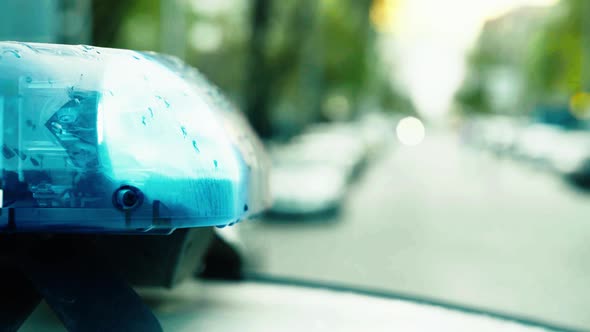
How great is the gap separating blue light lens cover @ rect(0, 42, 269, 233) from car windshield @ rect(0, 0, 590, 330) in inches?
0.7

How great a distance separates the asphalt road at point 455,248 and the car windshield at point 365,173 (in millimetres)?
40

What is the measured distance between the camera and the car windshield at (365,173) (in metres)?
7.96

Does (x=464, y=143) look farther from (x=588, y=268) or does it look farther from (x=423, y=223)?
(x=588, y=268)

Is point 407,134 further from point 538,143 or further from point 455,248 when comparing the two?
point 455,248

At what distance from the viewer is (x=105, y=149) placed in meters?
1.60

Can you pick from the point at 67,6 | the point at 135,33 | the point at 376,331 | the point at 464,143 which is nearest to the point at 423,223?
the point at 67,6

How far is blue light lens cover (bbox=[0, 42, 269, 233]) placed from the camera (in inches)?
62.2

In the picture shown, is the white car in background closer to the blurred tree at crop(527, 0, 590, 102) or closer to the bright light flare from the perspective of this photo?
the blurred tree at crop(527, 0, 590, 102)

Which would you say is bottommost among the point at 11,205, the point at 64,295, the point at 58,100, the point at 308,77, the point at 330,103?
the point at 330,103

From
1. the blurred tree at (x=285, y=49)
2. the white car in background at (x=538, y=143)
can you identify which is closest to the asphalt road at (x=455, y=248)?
the blurred tree at (x=285, y=49)

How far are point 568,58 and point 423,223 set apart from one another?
136 feet

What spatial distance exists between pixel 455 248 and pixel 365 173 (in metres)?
17.3

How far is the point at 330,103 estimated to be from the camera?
6397 cm

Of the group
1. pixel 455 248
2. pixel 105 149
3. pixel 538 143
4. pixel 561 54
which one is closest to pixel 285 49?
pixel 538 143
